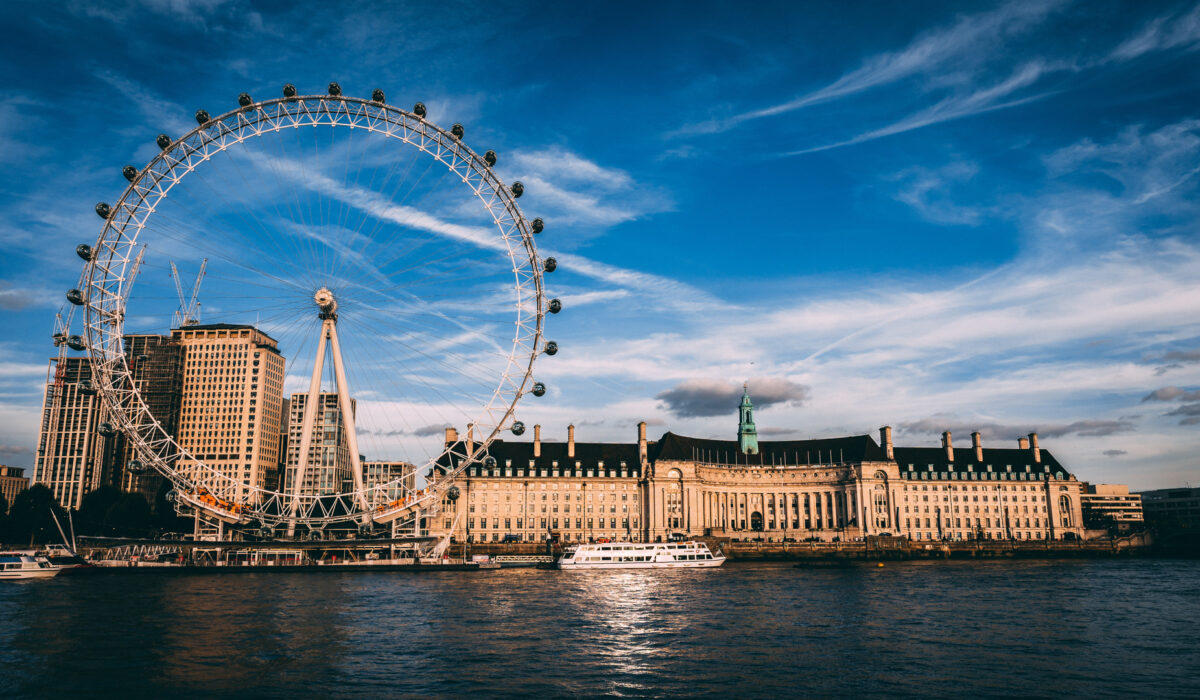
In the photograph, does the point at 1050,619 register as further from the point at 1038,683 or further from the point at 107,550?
the point at 107,550

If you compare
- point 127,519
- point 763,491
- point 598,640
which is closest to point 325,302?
point 598,640

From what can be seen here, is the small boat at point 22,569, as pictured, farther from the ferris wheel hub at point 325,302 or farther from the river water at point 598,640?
the ferris wheel hub at point 325,302

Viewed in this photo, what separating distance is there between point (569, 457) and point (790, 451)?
5418 centimetres

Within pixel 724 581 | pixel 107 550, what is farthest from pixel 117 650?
pixel 107 550

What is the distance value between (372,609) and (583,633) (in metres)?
20.1

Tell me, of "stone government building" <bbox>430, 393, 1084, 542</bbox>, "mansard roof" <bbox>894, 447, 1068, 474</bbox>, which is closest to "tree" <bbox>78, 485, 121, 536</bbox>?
"stone government building" <bbox>430, 393, 1084, 542</bbox>

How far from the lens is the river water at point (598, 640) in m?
37.8

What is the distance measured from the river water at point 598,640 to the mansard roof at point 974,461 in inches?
4159

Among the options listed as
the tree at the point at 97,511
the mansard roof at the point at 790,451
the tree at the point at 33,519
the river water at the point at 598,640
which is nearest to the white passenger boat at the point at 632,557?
the river water at the point at 598,640

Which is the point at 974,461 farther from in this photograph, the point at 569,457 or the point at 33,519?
the point at 33,519

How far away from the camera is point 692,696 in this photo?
118ft

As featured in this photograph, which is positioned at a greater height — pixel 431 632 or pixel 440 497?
pixel 440 497

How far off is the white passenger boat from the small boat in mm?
63894

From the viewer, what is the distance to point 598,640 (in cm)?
5022
